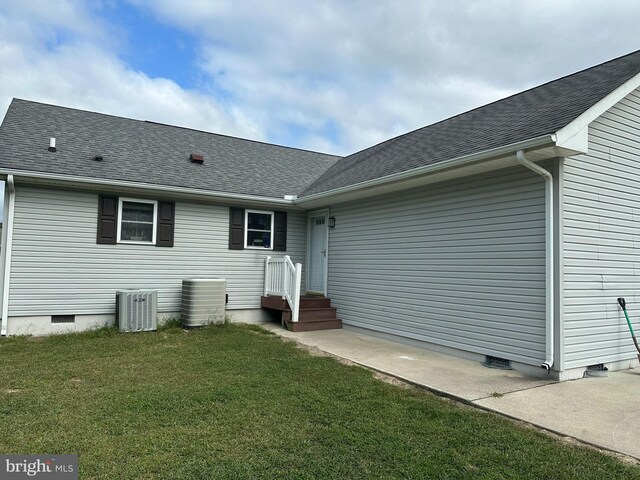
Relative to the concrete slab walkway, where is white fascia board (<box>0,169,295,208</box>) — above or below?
above

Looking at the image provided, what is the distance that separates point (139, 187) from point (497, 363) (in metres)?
6.66

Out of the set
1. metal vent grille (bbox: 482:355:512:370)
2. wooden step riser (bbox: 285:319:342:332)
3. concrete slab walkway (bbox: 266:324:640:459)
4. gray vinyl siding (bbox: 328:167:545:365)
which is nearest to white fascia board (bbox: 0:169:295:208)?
gray vinyl siding (bbox: 328:167:545:365)

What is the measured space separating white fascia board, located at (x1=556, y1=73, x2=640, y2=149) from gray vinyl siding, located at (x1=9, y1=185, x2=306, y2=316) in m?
6.48

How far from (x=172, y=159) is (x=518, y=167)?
7.09 m

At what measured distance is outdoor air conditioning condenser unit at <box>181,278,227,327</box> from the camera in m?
7.84

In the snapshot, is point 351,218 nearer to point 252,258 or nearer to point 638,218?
point 252,258

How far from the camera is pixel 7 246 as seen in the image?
688cm

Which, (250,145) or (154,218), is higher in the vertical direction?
(250,145)

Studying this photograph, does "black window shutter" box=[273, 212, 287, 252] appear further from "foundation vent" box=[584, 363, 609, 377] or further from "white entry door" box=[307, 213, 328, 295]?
"foundation vent" box=[584, 363, 609, 377]

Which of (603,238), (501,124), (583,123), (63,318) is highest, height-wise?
(501,124)

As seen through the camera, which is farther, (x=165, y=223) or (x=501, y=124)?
(x=165, y=223)

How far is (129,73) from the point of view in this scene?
15.2 meters

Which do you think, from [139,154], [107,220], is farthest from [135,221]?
[139,154]

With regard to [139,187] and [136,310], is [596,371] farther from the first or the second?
[139,187]
